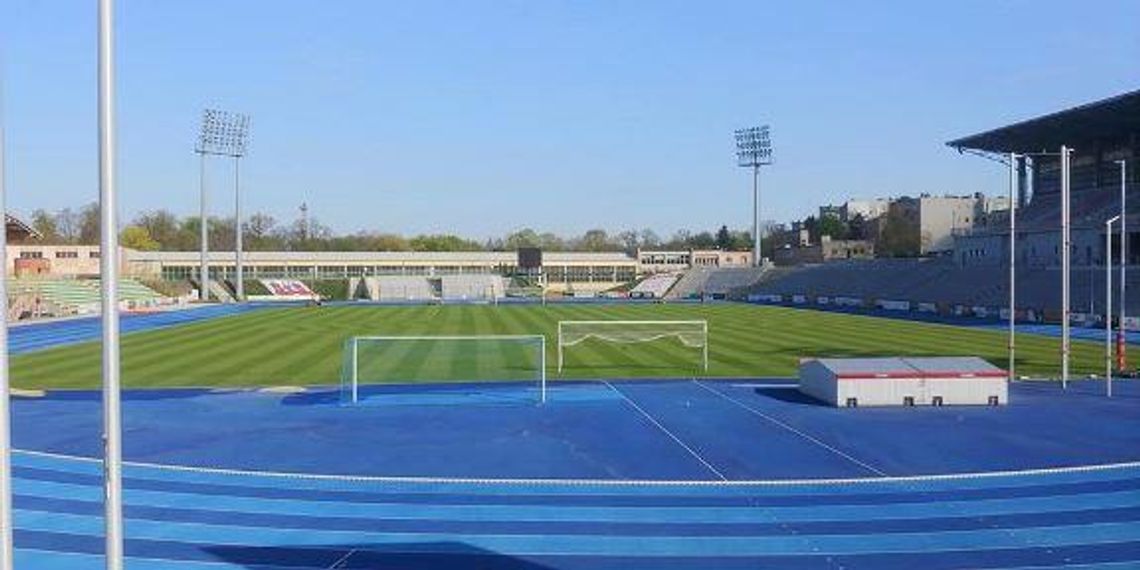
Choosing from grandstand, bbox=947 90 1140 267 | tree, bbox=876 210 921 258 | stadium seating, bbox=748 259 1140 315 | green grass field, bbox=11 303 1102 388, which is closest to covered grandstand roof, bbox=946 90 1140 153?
grandstand, bbox=947 90 1140 267

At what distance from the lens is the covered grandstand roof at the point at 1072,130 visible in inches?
2402

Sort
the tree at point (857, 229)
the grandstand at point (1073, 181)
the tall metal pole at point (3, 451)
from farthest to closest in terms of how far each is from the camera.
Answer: the tree at point (857, 229), the grandstand at point (1073, 181), the tall metal pole at point (3, 451)

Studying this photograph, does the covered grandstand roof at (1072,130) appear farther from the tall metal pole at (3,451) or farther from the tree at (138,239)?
the tree at (138,239)

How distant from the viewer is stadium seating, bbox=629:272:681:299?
109875mm

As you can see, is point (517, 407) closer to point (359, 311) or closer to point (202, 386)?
point (202, 386)

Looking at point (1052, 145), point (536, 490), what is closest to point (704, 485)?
point (536, 490)

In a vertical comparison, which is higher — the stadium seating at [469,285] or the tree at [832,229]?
the tree at [832,229]

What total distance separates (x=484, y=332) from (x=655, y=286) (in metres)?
65.5

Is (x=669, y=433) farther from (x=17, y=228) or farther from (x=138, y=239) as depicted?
(x=138, y=239)

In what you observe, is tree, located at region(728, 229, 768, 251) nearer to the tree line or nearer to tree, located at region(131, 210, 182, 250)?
the tree line

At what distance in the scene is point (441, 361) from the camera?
33.0 m

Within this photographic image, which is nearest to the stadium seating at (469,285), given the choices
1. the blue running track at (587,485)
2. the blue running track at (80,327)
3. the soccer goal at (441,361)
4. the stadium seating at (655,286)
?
the stadium seating at (655,286)

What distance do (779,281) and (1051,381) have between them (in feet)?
230

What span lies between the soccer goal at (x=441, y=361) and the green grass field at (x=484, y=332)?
35 centimetres
